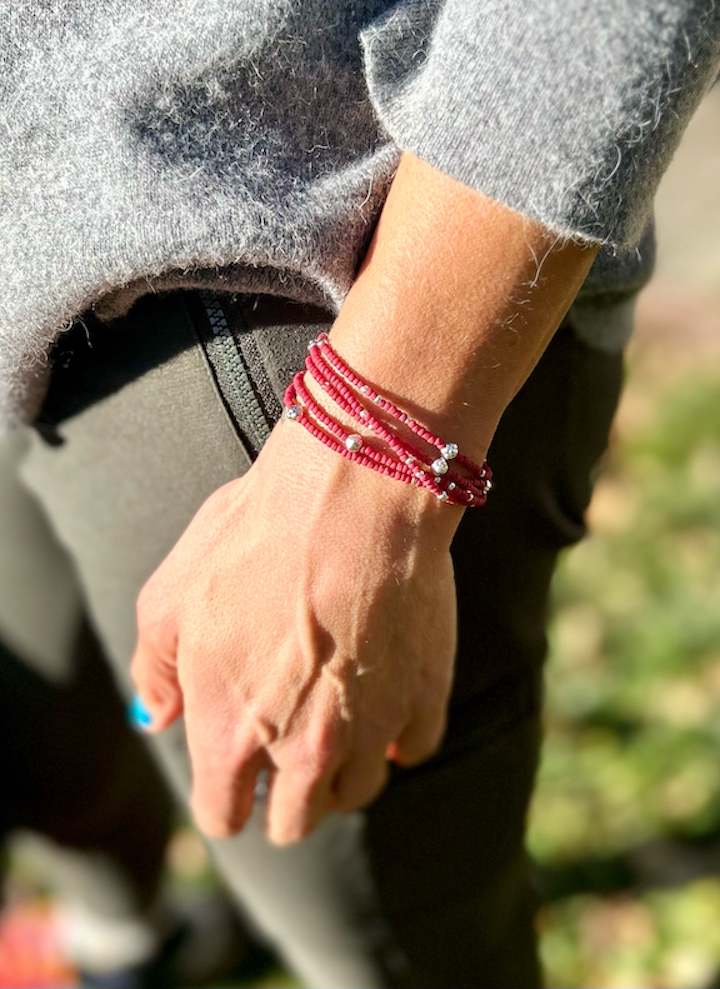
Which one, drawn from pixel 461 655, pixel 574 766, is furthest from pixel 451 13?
pixel 574 766

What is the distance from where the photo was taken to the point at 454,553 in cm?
95

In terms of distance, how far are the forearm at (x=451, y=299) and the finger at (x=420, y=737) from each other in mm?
296

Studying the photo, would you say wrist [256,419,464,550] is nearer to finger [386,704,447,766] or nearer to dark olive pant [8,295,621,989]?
dark olive pant [8,295,621,989]

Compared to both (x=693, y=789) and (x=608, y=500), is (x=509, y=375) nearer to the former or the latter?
(x=693, y=789)

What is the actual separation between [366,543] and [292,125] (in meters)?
0.35

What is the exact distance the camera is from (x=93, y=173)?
0.76 m

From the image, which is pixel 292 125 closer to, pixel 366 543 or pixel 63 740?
pixel 366 543

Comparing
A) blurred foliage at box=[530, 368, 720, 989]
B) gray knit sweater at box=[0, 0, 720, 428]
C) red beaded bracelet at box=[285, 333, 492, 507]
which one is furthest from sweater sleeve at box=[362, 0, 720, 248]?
blurred foliage at box=[530, 368, 720, 989]

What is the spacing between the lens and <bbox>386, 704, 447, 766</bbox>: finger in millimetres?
940

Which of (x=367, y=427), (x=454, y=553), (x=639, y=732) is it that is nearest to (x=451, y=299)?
(x=367, y=427)

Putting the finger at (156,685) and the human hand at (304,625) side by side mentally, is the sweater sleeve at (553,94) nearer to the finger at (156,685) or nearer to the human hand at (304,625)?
the human hand at (304,625)

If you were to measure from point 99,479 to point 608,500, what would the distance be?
1942mm

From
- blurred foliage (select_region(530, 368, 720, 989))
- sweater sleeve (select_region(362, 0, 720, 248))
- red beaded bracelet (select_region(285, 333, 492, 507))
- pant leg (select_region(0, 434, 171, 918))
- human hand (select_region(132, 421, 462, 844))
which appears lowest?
blurred foliage (select_region(530, 368, 720, 989))

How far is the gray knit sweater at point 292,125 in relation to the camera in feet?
2.23
